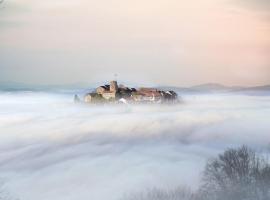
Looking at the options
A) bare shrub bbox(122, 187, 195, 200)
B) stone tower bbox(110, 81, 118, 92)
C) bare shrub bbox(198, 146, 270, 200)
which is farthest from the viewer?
stone tower bbox(110, 81, 118, 92)

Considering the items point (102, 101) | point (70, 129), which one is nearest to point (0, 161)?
point (102, 101)

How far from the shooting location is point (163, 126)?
319 feet

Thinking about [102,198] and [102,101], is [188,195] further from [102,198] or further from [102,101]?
[102,101]

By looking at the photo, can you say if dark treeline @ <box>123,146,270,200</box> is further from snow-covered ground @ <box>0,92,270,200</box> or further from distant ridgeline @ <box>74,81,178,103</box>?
distant ridgeline @ <box>74,81,178,103</box>

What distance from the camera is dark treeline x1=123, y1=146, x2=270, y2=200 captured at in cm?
2664

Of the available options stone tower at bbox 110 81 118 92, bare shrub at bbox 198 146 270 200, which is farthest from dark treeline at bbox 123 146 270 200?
stone tower at bbox 110 81 118 92

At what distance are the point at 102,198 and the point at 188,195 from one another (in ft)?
37.2

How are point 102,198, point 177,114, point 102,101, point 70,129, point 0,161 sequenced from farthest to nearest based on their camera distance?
point 70,129 < point 177,114 < point 0,161 < point 102,101 < point 102,198

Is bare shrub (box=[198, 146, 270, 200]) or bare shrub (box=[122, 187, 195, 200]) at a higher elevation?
bare shrub (box=[198, 146, 270, 200])

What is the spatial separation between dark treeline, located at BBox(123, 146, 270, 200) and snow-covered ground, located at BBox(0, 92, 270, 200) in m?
2.05

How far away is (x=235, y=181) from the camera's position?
28109 millimetres

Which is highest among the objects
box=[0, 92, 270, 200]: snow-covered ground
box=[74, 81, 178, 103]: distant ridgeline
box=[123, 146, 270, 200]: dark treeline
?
box=[74, 81, 178, 103]: distant ridgeline

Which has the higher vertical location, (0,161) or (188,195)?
(188,195)

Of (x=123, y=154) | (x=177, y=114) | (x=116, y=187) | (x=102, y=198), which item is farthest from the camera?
(x=177, y=114)
